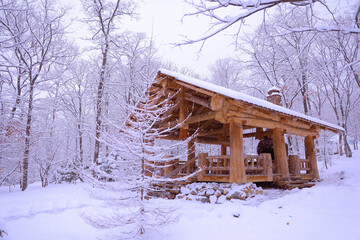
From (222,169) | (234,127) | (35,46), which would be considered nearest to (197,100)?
(234,127)

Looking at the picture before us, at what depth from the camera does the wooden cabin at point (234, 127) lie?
24.2 ft

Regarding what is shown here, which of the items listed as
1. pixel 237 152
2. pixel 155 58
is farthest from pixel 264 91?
pixel 237 152

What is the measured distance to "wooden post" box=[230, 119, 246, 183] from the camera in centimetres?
736

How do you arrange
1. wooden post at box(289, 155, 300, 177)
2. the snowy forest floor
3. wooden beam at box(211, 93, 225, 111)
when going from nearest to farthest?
the snowy forest floor
wooden beam at box(211, 93, 225, 111)
wooden post at box(289, 155, 300, 177)

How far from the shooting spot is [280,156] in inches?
367

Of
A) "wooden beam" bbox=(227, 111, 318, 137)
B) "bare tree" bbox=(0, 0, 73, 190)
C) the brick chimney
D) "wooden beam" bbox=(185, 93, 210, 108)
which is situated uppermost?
"bare tree" bbox=(0, 0, 73, 190)

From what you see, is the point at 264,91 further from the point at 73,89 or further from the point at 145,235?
the point at 145,235

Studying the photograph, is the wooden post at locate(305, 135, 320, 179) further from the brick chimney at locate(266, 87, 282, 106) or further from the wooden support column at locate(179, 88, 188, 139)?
the wooden support column at locate(179, 88, 188, 139)

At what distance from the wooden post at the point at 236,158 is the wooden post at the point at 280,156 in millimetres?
2619

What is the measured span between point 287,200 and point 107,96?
60.0 feet

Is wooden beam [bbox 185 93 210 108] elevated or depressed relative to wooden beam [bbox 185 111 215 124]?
elevated

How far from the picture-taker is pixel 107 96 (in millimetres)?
21219

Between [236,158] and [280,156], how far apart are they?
2.97 meters

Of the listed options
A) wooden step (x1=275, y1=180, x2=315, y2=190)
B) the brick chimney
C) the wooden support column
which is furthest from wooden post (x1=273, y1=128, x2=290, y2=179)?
the brick chimney
